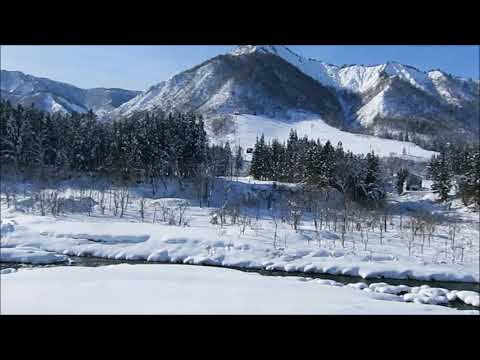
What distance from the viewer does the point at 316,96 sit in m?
81.1

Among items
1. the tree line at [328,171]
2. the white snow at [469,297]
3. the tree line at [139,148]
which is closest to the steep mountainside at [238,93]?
the tree line at [328,171]

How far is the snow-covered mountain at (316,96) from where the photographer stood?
219 ft

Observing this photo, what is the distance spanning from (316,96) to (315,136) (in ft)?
113

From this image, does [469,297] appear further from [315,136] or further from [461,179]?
[315,136]

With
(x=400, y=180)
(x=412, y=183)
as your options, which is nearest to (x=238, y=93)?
(x=412, y=183)

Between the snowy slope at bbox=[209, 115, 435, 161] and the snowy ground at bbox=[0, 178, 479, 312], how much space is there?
94.8 ft

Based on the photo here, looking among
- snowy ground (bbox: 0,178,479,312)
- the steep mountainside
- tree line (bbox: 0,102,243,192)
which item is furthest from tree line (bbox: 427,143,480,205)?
the steep mountainside

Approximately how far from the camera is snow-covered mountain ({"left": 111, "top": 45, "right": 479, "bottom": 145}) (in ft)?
219

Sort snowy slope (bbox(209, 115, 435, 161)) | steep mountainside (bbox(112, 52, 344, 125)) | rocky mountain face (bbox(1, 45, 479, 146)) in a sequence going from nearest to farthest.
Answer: snowy slope (bbox(209, 115, 435, 161)) < rocky mountain face (bbox(1, 45, 479, 146)) < steep mountainside (bbox(112, 52, 344, 125))

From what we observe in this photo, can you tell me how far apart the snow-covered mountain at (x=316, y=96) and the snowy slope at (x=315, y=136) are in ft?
19.0

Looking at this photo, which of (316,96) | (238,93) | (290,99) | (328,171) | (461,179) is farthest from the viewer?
(316,96)

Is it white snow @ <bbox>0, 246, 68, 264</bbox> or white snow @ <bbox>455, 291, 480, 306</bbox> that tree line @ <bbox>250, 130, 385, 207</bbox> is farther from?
white snow @ <bbox>0, 246, 68, 264</bbox>

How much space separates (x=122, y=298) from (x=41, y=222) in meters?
6.22
